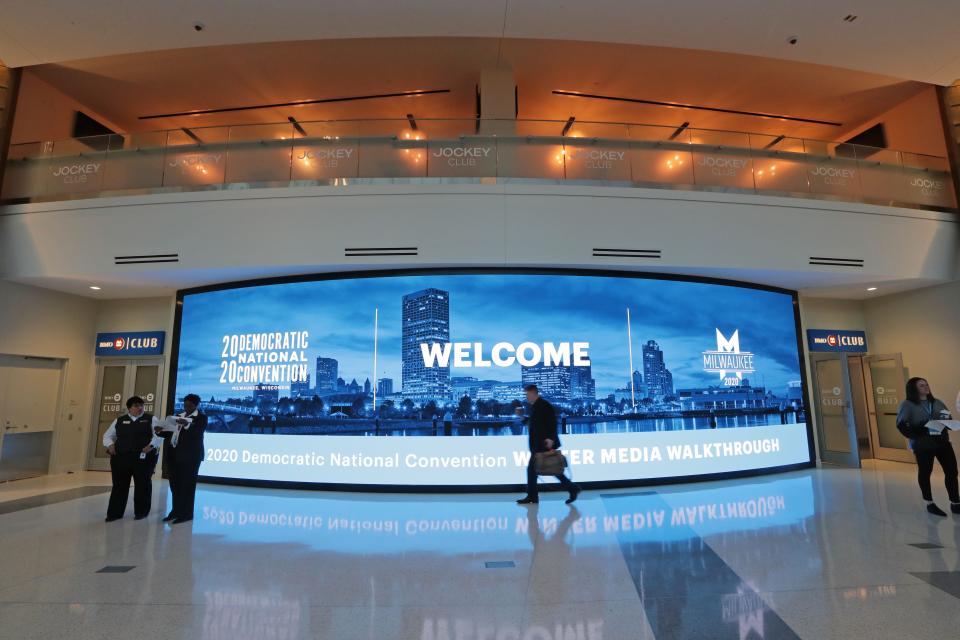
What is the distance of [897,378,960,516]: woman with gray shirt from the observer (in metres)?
5.00

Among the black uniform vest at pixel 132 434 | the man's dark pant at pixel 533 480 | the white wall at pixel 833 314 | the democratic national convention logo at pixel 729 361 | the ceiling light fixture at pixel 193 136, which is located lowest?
the man's dark pant at pixel 533 480

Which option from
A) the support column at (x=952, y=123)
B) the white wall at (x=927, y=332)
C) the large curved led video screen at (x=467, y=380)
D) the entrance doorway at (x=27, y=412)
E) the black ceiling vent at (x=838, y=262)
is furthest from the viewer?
the support column at (x=952, y=123)

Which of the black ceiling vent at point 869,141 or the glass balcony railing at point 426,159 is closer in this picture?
the glass balcony railing at point 426,159

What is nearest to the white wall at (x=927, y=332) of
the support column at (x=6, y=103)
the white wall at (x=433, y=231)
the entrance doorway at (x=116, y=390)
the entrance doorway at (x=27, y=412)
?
the white wall at (x=433, y=231)

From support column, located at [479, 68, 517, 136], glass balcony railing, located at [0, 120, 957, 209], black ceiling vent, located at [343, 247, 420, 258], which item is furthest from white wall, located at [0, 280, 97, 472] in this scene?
support column, located at [479, 68, 517, 136]

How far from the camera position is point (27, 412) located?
323 inches

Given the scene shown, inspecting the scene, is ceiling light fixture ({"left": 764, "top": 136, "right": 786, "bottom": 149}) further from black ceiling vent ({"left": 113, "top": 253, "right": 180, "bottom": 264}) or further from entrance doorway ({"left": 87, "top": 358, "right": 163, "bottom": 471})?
entrance doorway ({"left": 87, "top": 358, "right": 163, "bottom": 471})

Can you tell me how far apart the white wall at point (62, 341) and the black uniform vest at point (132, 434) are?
14.6 ft

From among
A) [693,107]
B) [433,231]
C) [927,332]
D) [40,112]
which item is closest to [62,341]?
[40,112]

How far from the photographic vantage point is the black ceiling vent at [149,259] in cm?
710

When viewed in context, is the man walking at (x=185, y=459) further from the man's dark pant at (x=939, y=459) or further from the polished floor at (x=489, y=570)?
the man's dark pant at (x=939, y=459)

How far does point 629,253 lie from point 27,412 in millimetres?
10454

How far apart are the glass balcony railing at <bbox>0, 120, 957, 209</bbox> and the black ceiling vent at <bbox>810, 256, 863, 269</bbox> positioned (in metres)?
1.06

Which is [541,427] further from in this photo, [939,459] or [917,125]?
[917,125]
